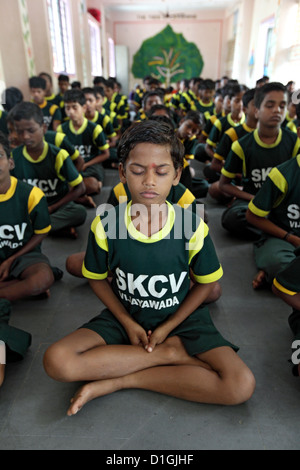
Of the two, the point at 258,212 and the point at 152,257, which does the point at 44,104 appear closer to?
the point at 258,212

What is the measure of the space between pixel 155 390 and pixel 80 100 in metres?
2.18

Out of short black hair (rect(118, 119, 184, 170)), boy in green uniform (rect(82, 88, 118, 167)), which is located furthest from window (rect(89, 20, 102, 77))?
short black hair (rect(118, 119, 184, 170))

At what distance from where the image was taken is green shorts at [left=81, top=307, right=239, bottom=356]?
0.99m

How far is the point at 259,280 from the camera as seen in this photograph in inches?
59.9

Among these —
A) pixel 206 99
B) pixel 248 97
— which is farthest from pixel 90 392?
pixel 206 99

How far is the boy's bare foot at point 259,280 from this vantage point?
60.0 inches

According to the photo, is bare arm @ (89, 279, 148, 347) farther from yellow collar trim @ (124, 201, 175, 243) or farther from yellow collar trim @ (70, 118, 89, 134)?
yellow collar trim @ (70, 118, 89, 134)

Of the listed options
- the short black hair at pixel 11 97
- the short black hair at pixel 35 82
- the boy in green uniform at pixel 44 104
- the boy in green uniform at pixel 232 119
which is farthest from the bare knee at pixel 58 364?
the short black hair at pixel 35 82

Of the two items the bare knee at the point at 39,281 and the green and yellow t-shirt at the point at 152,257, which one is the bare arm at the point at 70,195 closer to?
the bare knee at the point at 39,281

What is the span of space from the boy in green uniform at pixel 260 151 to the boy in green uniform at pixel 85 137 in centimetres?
108

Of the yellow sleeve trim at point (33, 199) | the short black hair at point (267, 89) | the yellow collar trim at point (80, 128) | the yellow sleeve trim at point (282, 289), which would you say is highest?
the short black hair at point (267, 89)

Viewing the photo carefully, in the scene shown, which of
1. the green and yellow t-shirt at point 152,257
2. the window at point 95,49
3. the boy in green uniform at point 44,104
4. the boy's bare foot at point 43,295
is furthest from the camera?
the window at point 95,49

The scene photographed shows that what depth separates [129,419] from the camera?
921 millimetres

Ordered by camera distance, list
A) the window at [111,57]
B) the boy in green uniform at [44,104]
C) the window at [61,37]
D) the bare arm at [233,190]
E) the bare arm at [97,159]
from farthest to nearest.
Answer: the window at [111,57] → the window at [61,37] → the boy in green uniform at [44,104] → the bare arm at [97,159] → the bare arm at [233,190]
